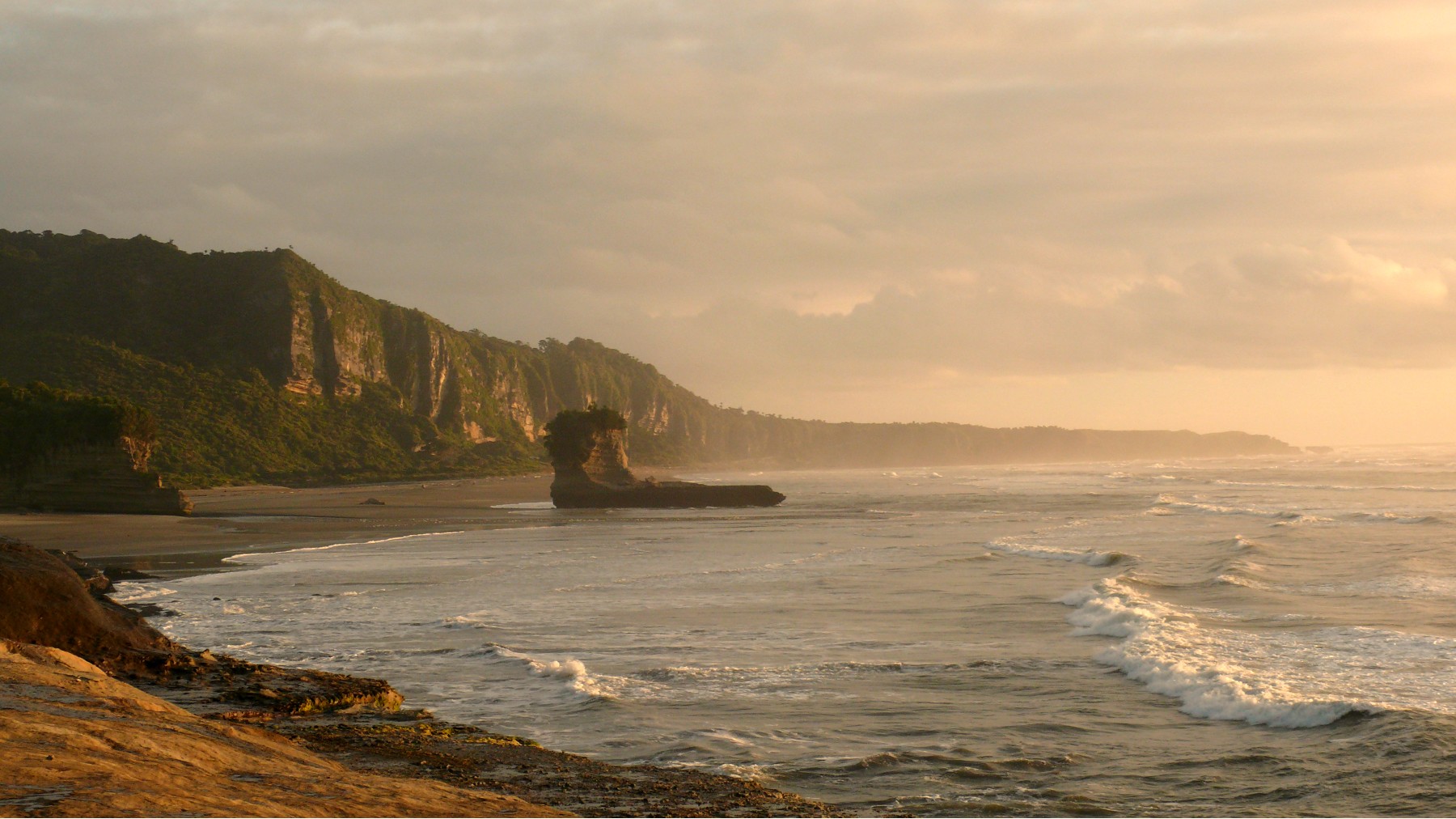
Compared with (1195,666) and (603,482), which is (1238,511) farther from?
(1195,666)

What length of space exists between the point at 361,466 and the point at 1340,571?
4034 inches

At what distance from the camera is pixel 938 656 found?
16.7m

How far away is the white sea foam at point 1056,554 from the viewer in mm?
31781

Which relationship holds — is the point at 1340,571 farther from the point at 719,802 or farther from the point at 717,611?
the point at 719,802

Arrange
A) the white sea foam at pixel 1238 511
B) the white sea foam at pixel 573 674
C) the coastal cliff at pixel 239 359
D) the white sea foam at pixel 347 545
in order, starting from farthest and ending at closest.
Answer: the coastal cliff at pixel 239 359, the white sea foam at pixel 1238 511, the white sea foam at pixel 347 545, the white sea foam at pixel 573 674

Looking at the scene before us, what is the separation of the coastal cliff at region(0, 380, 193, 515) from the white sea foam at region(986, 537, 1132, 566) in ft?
142

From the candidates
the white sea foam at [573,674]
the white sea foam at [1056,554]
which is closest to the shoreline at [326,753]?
the white sea foam at [573,674]

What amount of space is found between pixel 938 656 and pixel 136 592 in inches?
756

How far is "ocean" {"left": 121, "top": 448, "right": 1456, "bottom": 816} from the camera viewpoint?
10766 millimetres

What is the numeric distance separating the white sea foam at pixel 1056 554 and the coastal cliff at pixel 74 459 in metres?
43.2

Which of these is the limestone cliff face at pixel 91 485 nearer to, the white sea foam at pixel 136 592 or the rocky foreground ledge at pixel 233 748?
the white sea foam at pixel 136 592

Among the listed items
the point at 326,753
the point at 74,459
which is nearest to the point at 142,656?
the point at 326,753

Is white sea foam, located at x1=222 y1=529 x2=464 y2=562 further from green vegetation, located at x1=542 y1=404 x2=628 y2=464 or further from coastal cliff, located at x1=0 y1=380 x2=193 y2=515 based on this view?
green vegetation, located at x1=542 y1=404 x2=628 y2=464

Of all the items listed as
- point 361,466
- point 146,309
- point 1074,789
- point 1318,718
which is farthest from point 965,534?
point 146,309
